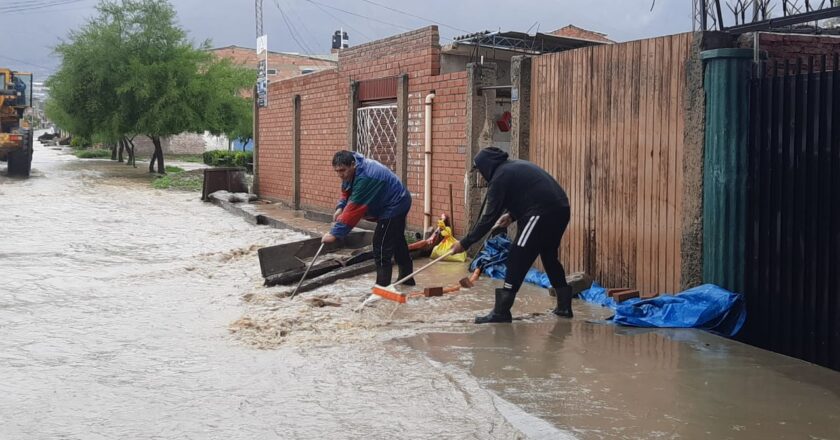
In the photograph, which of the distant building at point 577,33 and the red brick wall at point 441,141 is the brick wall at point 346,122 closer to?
the red brick wall at point 441,141

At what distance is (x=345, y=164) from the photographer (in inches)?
324

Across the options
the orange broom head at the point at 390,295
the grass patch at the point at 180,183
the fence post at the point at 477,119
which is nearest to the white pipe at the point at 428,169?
the fence post at the point at 477,119

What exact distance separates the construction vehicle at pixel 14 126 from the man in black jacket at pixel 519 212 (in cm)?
2248

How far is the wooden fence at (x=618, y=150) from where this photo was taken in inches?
288

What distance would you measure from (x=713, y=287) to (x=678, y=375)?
1.46 metres

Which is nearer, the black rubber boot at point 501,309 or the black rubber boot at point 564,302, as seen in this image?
the black rubber boot at point 501,309

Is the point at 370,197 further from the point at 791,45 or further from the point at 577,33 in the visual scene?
the point at 577,33

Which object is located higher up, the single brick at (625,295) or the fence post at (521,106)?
the fence post at (521,106)

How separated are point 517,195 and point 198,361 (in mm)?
2895

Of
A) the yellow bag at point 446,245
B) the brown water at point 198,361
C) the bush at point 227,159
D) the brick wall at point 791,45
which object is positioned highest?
the brick wall at point 791,45

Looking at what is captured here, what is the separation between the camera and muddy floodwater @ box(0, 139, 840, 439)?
15.0ft

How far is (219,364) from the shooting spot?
19.4ft

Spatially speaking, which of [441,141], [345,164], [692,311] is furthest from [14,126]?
[692,311]

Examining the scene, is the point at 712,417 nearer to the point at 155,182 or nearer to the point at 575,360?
the point at 575,360
